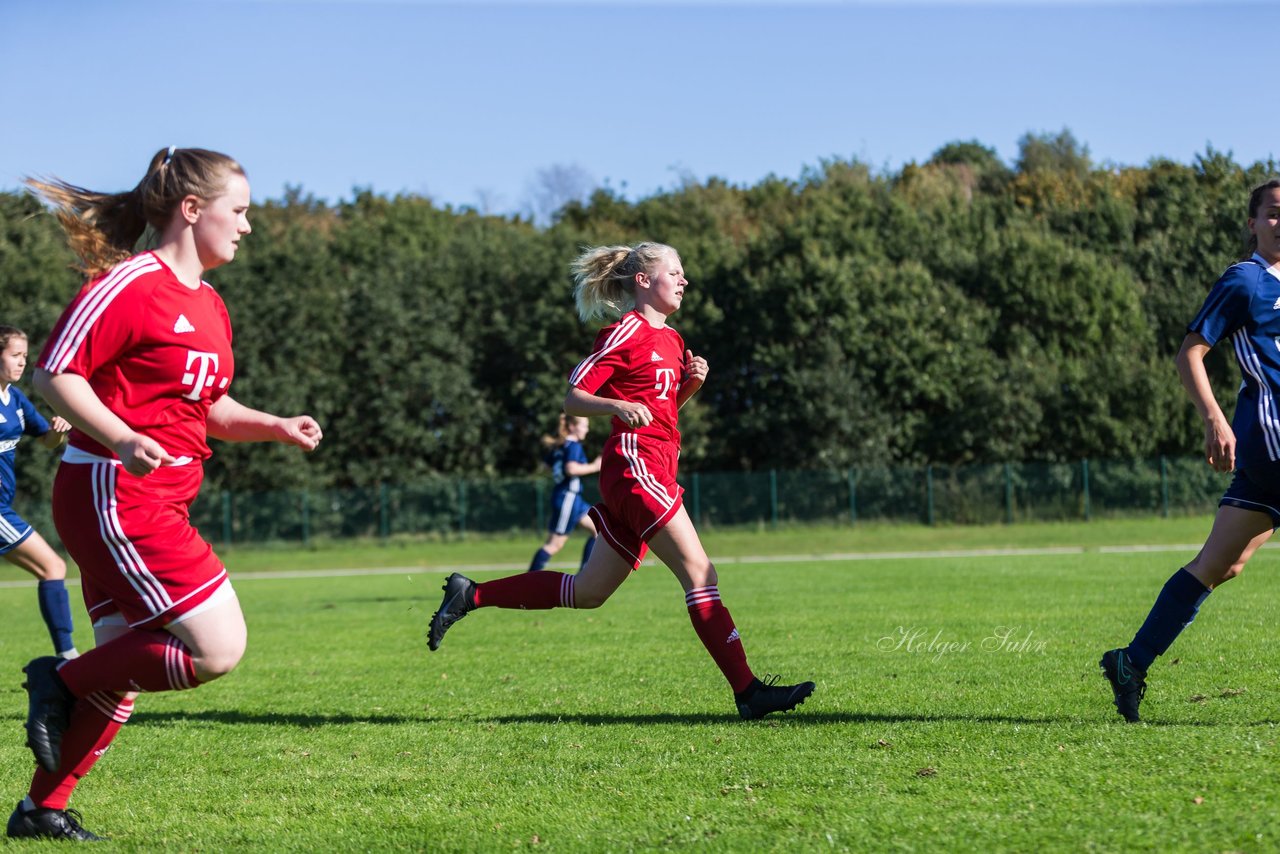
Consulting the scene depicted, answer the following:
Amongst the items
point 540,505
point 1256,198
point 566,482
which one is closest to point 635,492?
point 1256,198

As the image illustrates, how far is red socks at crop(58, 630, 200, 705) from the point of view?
12.3ft

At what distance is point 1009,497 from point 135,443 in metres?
30.4

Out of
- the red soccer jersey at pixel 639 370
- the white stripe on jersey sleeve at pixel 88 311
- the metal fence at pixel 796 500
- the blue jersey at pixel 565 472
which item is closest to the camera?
the white stripe on jersey sleeve at pixel 88 311

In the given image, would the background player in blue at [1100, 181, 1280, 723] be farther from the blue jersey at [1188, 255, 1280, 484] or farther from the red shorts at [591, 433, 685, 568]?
the red shorts at [591, 433, 685, 568]

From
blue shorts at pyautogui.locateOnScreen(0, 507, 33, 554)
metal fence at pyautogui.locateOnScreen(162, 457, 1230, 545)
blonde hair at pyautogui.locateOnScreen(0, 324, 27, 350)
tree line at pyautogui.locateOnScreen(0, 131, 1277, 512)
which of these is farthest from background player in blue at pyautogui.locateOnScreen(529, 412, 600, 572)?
tree line at pyautogui.locateOnScreen(0, 131, 1277, 512)

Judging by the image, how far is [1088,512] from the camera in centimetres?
3145

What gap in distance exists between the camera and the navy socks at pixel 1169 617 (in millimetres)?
5199

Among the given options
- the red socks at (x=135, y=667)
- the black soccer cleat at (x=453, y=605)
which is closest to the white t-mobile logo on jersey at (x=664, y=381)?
the black soccer cleat at (x=453, y=605)

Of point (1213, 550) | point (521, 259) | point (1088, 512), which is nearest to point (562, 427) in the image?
point (1213, 550)

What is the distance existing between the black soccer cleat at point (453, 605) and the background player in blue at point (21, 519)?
2.85 meters

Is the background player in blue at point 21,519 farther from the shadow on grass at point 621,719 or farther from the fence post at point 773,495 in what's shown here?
the fence post at point 773,495

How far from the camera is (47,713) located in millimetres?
3775

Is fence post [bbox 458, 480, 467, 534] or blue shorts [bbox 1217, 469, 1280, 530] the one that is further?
fence post [bbox 458, 480, 467, 534]

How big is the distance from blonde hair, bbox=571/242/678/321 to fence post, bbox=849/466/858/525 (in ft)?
85.8
